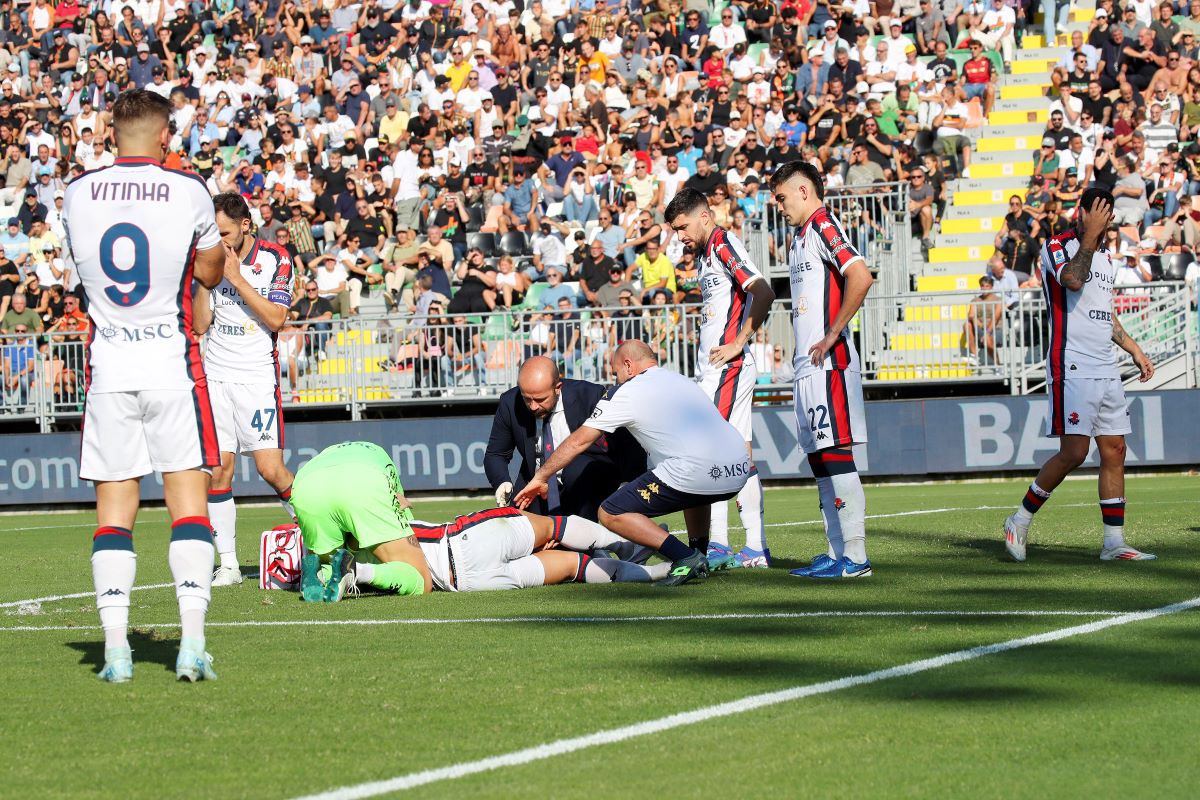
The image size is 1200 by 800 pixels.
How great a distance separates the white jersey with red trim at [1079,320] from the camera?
33.6ft

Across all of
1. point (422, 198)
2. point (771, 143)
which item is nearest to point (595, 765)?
point (771, 143)

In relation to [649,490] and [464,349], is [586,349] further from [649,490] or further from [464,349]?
[649,490]

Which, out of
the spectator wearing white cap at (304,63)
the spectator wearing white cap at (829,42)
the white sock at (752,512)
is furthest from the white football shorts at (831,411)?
the spectator wearing white cap at (304,63)

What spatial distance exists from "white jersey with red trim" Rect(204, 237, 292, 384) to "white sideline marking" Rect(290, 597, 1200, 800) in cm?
610

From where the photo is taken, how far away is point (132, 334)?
6332mm

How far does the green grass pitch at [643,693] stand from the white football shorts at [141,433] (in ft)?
2.89

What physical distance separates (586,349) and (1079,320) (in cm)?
1241

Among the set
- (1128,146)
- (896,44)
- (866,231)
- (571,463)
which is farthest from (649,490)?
(896,44)

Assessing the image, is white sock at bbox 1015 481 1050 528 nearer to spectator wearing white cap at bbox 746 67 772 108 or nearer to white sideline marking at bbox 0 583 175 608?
white sideline marking at bbox 0 583 175 608

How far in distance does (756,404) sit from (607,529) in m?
12.4

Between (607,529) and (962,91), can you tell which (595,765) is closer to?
(607,529)

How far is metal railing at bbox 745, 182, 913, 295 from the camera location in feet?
76.9

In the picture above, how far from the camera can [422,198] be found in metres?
28.0

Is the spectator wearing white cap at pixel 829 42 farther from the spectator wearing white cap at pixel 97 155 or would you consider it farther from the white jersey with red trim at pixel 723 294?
the white jersey with red trim at pixel 723 294
